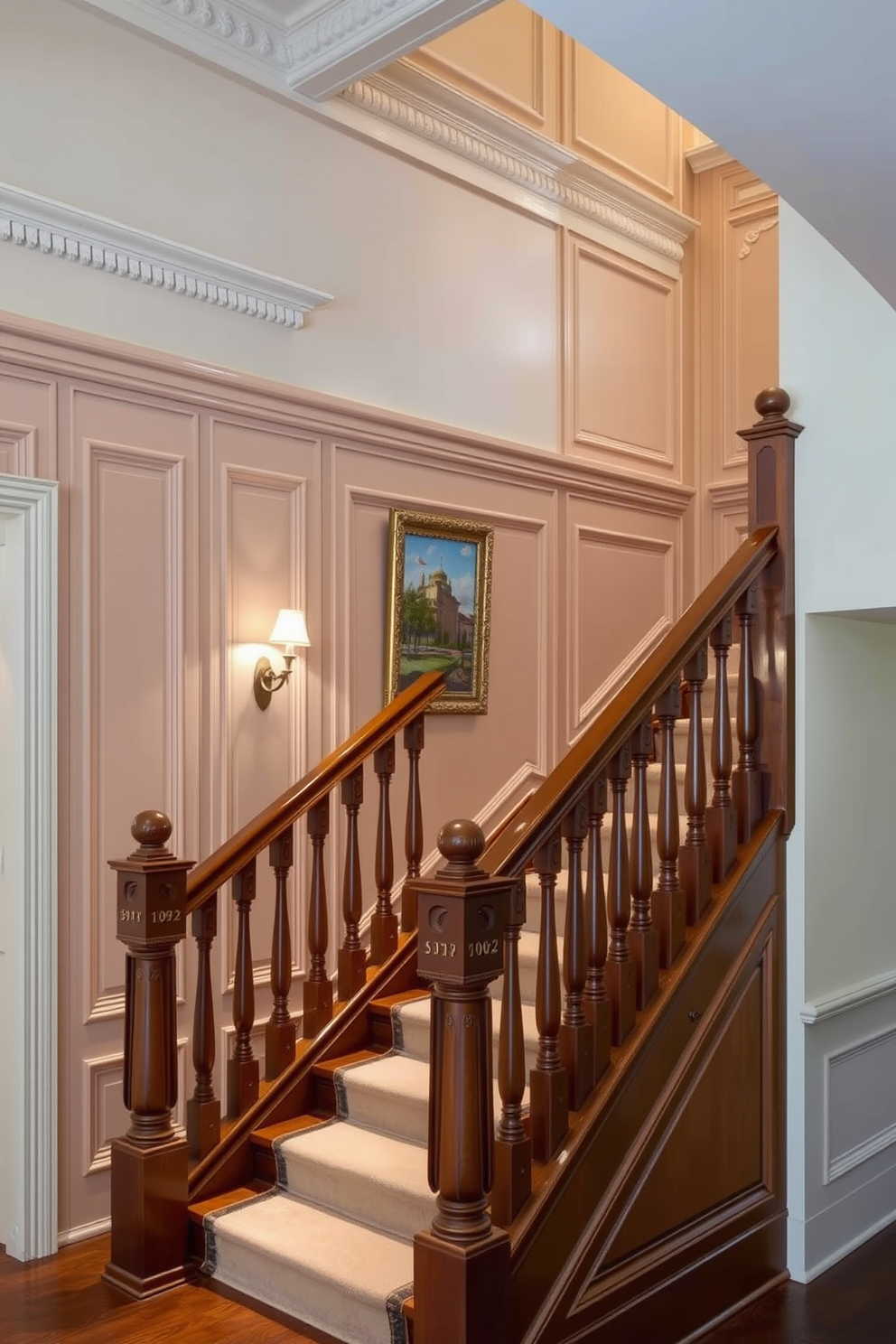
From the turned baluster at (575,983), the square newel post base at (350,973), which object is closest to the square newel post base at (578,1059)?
the turned baluster at (575,983)

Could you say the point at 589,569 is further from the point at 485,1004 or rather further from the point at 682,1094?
the point at 485,1004

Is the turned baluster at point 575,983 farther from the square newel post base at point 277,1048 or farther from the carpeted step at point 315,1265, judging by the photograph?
the square newel post base at point 277,1048

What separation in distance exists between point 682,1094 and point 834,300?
2.34 meters

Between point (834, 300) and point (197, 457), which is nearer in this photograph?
point (834, 300)

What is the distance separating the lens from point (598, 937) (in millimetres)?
3113

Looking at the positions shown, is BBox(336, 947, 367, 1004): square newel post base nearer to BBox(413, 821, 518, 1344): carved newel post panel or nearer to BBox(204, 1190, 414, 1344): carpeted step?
BBox(204, 1190, 414, 1344): carpeted step

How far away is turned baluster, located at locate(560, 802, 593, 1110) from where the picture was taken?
9.86 ft

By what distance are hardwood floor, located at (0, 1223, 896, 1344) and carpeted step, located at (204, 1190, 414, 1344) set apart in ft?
0.23

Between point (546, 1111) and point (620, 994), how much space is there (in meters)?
0.37

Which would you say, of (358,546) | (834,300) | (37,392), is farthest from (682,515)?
(37,392)

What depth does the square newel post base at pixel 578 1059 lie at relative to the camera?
3.00 m

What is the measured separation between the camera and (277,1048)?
3.80 metres

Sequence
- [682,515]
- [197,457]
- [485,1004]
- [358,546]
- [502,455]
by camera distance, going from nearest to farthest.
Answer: [485,1004], [197,457], [358,546], [502,455], [682,515]

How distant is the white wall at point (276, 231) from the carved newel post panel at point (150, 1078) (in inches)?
72.1
